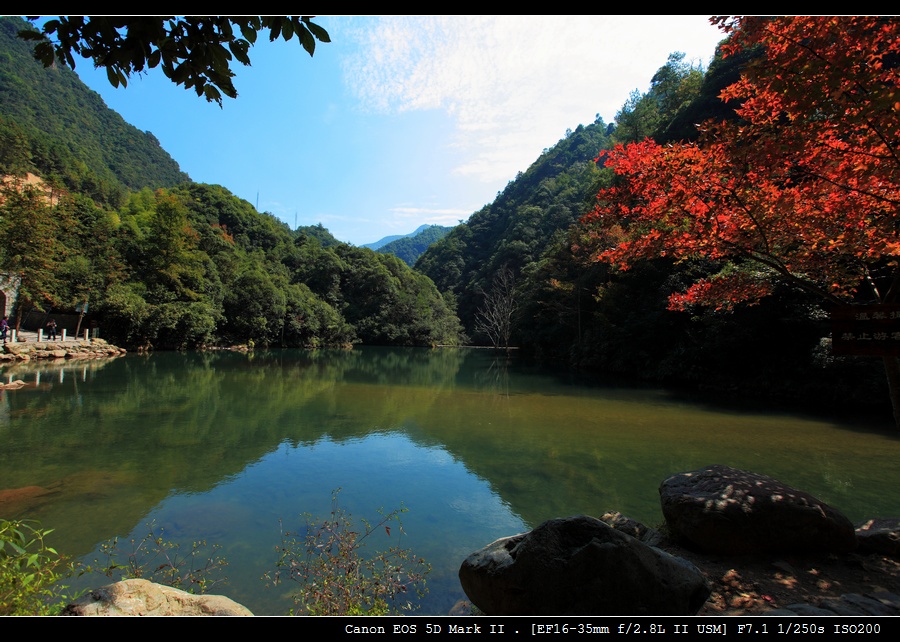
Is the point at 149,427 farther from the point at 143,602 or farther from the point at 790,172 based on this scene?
the point at 790,172

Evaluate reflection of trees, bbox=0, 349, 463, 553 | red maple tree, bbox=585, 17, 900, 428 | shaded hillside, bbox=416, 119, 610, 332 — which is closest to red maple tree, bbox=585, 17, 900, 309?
red maple tree, bbox=585, 17, 900, 428

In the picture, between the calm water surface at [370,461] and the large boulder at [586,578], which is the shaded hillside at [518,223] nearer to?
the calm water surface at [370,461]

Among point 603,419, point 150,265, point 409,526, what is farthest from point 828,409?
point 150,265

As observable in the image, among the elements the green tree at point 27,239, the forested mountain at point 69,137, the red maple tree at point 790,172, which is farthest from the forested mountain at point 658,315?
the forested mountain at point 69,137

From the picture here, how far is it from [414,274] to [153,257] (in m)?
30.6

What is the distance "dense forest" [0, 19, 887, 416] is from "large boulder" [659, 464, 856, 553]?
1947 millimetres

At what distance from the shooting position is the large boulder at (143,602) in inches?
80.6

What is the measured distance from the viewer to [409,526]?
16.0 feet

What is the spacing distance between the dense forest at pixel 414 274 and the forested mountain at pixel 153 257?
5.6 inches

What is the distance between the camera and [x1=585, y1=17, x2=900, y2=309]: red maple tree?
8.13ft

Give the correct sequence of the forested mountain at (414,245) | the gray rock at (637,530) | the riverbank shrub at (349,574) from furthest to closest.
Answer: the forested mountain at (414,245), the gray rock at (637,530), the riverbank shrub at (349,574)

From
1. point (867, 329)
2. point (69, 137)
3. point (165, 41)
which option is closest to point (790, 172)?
point (867, 329)

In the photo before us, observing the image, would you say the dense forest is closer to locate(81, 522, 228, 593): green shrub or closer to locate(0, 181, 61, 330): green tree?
locate(0, 181, 61, 330): green tree

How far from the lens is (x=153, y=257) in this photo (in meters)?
28.7
